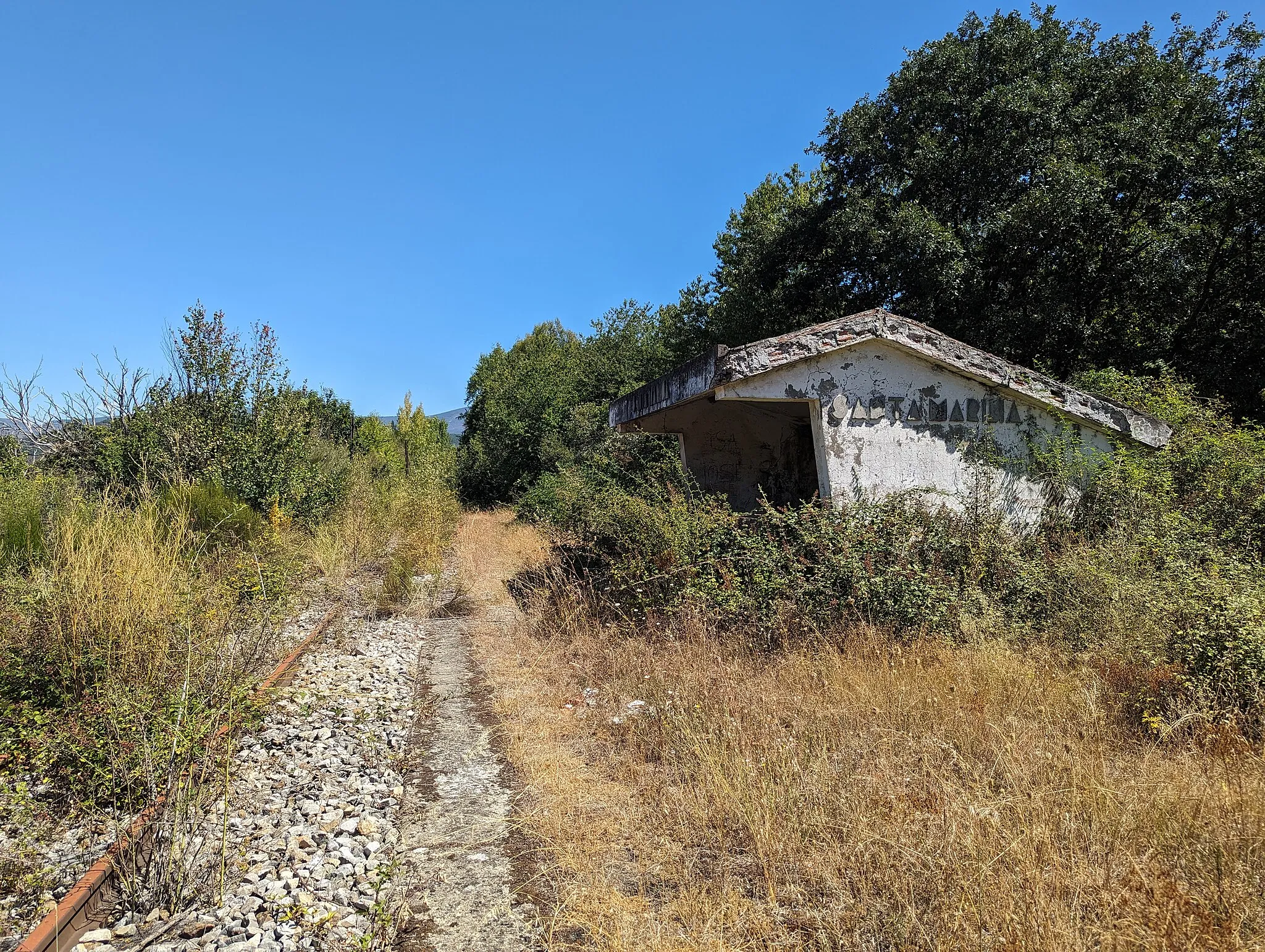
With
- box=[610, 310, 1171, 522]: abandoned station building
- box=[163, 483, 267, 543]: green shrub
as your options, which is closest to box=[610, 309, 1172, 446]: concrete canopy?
box=[610, 310, 1171, 522]: abandoned station building

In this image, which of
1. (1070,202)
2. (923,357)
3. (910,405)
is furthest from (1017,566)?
(1070,202)

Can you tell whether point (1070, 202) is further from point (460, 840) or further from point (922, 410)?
point (460, 840)

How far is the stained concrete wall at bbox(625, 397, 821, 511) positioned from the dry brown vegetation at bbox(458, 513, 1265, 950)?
4.91 meters

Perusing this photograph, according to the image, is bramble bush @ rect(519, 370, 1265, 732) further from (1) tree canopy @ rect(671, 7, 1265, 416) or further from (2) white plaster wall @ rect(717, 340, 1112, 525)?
(1) tree canopy @ rect(671, 7, 1265, 416)

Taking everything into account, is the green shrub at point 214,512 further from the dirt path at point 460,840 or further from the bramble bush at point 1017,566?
the bramble bush at point 1017,566

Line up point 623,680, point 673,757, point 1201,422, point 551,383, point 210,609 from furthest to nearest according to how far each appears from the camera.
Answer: point 551,383
point 1201,422
point 623,680
point 210,609
point 673,757

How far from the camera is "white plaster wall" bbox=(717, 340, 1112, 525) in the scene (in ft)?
23.2

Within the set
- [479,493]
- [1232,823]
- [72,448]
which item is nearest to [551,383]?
[479,493]

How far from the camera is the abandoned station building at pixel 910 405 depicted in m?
6.99

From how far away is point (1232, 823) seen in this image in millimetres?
2881

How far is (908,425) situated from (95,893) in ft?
24.2

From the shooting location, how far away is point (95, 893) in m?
3.04

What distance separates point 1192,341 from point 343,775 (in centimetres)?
1830

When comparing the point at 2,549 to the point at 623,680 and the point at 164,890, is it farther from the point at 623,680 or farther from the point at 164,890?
the point at 623,680
